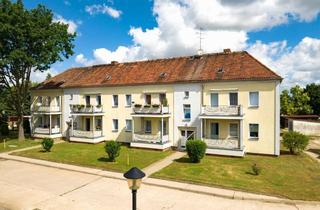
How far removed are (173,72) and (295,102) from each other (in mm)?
45441

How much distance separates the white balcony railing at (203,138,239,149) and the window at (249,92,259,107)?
11.9 ft

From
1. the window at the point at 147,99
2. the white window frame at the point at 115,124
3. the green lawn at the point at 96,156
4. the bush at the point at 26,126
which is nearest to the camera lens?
the green lawn at the point at 96,156

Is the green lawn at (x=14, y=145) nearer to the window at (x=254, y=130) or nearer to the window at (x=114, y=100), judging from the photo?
the window at (x=114, y=100)

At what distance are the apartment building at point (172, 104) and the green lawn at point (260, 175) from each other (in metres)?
1.98

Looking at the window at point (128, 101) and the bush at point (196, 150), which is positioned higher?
the window at point (128, 101)

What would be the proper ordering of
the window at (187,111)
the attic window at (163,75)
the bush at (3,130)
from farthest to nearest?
the bush at (3,130)
the attic window at (163,75)
the window at (187,111)

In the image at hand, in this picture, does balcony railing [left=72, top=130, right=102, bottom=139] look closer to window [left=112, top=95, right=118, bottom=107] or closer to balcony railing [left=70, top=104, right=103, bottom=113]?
balcony railing [left=70, top=104, right=103, bottom=113]

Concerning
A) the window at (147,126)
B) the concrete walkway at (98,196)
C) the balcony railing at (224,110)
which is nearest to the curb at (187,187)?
the concrete walkway at (98,196)

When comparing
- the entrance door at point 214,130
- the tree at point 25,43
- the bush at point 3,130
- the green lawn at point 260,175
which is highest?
the tree at point 25,43

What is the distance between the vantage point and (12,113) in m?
50.6

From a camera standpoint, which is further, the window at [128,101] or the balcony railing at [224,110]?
the window at [128,101]

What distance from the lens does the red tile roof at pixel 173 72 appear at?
23891mm

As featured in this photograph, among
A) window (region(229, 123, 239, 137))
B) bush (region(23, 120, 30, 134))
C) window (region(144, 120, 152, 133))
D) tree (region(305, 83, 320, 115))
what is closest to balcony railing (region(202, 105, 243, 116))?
window (region(229, 123, 239, 137))

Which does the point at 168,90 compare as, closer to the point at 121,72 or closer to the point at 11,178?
the point at 121,72
